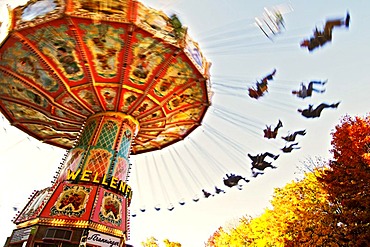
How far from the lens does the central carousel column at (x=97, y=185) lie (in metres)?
10.3

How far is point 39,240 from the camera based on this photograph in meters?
9.87

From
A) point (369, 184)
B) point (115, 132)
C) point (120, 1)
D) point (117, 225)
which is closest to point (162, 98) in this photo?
point (115, 132)

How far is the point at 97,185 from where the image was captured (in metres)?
11.5

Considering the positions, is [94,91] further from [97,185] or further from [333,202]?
[333,202]

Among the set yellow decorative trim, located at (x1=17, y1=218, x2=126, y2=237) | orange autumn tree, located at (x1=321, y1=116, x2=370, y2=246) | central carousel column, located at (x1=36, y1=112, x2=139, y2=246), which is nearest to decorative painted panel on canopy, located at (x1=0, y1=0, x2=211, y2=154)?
central carousel column, located at (x1=36, y1=112, x2=139, y2=246)

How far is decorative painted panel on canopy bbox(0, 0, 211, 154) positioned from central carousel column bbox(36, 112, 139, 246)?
1.20m

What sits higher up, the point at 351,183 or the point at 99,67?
the point at 99,67

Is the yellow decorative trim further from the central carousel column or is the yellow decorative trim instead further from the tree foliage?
the tree foliage

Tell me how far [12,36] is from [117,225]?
27.5 feet

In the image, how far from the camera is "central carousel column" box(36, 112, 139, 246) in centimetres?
1033

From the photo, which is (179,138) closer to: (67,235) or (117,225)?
(117,225)

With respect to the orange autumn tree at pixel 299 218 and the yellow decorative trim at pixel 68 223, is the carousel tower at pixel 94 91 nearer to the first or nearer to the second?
the yellow decorative trim at pixel 68 223

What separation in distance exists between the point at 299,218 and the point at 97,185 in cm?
1216

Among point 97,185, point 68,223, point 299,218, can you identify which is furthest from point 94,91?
point 299,218
